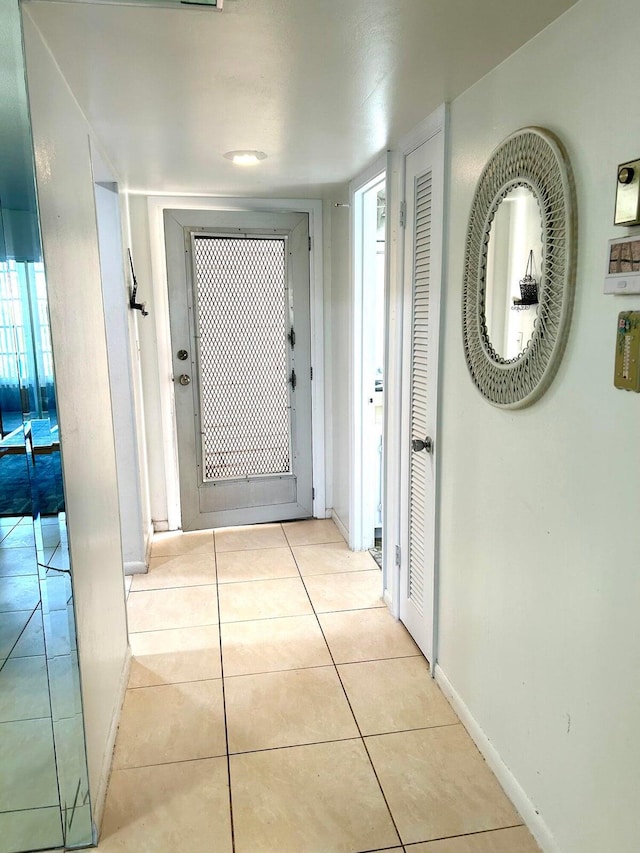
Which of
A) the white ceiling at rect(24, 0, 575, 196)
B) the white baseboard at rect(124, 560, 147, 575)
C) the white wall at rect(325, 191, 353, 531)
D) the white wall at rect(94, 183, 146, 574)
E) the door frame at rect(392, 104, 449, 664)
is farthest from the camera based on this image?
the white wall at rect(325, 191, 353, 531)

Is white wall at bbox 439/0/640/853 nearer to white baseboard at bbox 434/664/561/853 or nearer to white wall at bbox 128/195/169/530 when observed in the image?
white baseboard at bbox 434/664/561/853

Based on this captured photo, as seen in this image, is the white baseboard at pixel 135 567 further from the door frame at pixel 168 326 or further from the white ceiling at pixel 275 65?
the white ceiling at pixel 275 65

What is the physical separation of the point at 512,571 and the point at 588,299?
31.1 inches

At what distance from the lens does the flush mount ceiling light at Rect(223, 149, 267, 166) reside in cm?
243

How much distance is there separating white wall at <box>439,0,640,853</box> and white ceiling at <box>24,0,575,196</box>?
0.54 ft

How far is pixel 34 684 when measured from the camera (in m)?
1.45

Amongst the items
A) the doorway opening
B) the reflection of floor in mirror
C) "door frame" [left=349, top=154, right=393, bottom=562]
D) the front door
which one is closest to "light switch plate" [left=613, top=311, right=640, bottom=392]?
the reflection of floor in mirror

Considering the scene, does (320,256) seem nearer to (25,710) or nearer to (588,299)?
(588,299)

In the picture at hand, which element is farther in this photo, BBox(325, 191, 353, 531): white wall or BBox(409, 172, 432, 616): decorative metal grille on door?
BBox(325, 191, 353, 531): white wall

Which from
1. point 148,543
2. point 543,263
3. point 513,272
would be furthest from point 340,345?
point 543,263

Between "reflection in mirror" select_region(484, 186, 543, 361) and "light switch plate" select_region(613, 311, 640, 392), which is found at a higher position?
"reflection in mirror" select_region(484, 186, 543, 361)

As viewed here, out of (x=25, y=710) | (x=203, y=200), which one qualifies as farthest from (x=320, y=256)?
(x=25, y=710)

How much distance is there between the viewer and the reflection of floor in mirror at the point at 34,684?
1.42m

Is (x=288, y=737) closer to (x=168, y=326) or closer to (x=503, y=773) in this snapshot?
(x=503, y=773)
